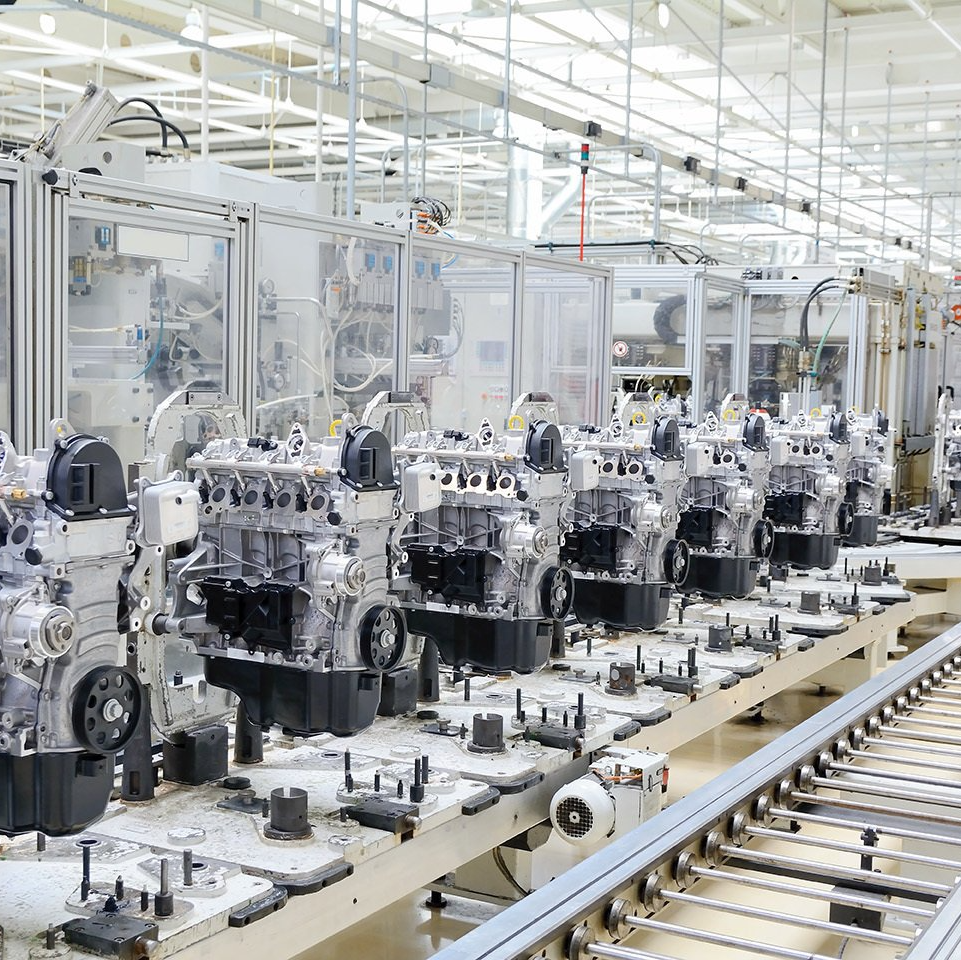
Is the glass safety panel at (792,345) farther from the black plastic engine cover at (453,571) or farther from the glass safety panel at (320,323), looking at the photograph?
the black plastic engine cover at (453,571)

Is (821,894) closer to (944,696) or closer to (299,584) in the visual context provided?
(299,584)

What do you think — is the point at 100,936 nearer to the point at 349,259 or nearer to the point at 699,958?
the point at 699,958

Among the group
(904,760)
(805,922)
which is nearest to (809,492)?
(904,760)

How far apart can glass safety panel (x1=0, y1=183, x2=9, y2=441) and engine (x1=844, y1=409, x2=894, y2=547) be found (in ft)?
16.7

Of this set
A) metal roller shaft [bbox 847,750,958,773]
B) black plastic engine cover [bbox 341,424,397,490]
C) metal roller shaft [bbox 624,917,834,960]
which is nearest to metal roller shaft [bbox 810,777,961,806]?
metal roller shaft [bbox 847,750,958,773]

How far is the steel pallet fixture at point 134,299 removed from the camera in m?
3.95

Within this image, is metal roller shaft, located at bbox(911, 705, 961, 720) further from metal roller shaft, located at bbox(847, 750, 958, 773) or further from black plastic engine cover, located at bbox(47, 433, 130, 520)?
black plastic engine cover, located at bbox(47, 433, 130, 520)

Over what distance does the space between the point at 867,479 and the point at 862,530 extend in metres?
0.31

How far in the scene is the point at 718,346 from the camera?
9406mm

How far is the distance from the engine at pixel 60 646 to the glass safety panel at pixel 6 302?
3.43ft

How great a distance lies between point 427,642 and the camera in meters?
4.61

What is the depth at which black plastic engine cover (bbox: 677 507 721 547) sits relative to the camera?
627 centimetres

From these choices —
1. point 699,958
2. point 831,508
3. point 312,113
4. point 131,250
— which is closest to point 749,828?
point 699,958

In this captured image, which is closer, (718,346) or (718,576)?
(718,576)
